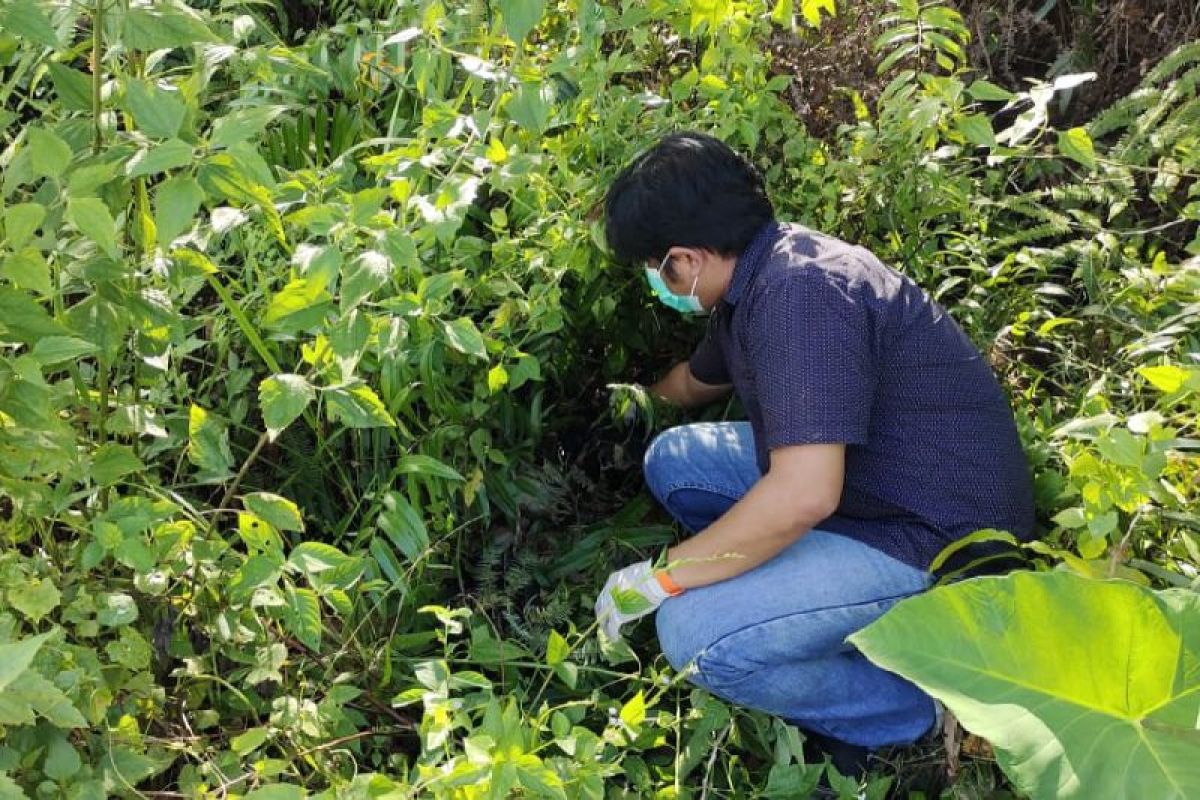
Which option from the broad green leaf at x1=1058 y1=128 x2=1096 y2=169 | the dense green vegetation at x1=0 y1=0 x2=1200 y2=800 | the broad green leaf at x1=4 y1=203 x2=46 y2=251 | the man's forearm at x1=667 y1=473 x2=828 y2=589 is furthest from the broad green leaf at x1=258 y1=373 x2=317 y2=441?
the broad green leaf at x1=1058 y1=128 x2=1096 y2=169

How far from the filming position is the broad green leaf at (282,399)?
59.7 inches

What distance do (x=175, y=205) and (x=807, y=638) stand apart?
129cm

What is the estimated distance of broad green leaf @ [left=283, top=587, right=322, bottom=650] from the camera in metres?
1.68

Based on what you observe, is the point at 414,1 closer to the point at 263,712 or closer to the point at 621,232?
the point at 621,232

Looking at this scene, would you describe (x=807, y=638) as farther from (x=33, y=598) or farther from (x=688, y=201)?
(x=33, y=598)

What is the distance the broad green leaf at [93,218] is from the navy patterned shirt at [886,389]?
1.06m

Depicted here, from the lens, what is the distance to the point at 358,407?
1.61 metres

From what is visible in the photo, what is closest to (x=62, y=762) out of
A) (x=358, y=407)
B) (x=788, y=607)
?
(x=358, y=407)

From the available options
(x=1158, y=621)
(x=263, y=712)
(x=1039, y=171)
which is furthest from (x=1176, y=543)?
(x=263, y=712)

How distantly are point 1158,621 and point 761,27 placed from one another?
1.52 metres

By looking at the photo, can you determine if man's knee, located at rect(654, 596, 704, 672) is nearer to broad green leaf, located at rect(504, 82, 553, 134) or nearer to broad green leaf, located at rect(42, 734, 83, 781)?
broad green leaf, located at rect(504, 82, 553, 134)

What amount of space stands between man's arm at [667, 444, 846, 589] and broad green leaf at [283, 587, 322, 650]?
666mm

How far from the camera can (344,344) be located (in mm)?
1578

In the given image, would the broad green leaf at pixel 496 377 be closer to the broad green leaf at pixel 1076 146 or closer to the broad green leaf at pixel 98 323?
the broad green leaf at pixel 98 323
